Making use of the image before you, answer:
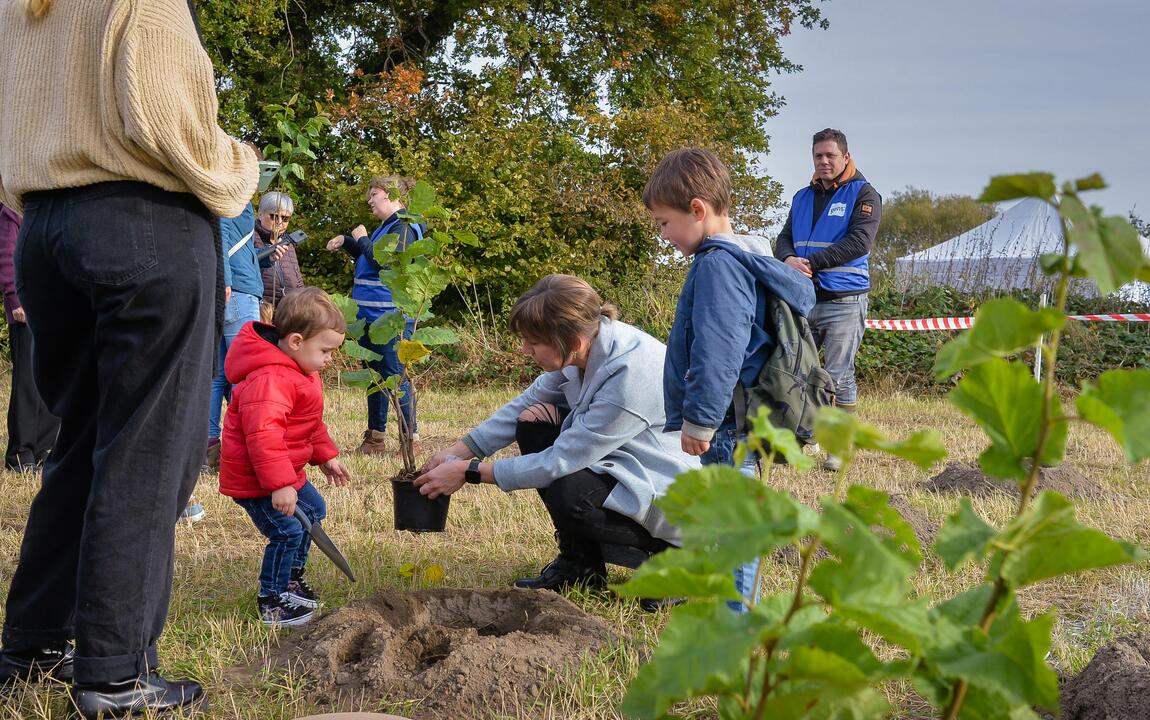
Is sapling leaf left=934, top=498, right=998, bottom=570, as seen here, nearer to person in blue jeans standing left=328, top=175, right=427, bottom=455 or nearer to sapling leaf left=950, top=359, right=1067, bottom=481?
sapling leaf left=950, top=359, right=1067, bottom=481

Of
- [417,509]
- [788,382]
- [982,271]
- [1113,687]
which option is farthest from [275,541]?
[982,271]

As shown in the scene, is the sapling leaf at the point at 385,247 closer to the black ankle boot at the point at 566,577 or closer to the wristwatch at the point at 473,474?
the wristwatch at the point at 473,474

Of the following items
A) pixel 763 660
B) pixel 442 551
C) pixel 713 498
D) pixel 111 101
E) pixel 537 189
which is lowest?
pixel 442 551

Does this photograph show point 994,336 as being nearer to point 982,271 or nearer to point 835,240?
point 835,240

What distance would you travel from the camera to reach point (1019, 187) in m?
0.88

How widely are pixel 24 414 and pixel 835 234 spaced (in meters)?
5.15

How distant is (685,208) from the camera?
3.36 meters

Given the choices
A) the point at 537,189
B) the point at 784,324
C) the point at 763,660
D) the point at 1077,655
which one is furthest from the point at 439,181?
the point at 763,660

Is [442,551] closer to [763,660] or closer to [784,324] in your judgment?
[784,324]

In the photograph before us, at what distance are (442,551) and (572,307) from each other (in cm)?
137

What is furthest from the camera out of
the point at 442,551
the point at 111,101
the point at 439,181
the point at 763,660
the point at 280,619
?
the point at 439,181

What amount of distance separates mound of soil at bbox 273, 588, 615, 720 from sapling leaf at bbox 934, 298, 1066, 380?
1.89 meters

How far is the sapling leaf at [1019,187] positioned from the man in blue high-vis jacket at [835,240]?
5.41 metres

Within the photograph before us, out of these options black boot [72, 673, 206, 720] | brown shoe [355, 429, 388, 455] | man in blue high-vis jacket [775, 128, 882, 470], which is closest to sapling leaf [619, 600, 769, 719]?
black boot [72, 673, 206, 720]
